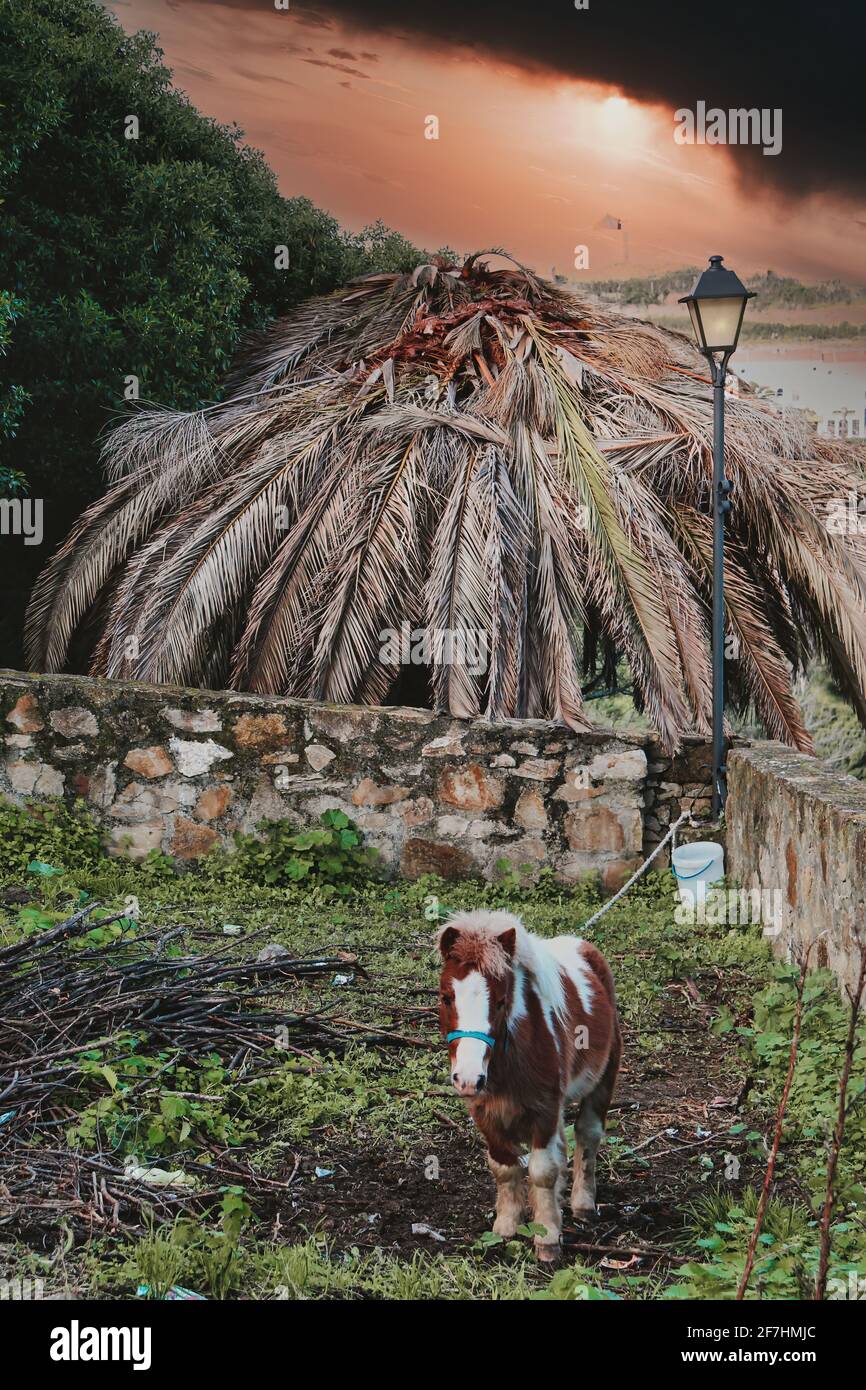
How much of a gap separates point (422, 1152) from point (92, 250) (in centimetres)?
923

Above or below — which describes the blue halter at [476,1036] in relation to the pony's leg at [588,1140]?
above

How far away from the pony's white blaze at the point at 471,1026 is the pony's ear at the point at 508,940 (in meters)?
0.09

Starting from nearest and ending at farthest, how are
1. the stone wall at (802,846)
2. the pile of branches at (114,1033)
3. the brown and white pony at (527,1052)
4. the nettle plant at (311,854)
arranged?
1. the brown and white pony at (527,1052)
2. the pile of branches at (114,1033)
3. the stone wall at (802,846)
4. the nettle plant at (311,854)

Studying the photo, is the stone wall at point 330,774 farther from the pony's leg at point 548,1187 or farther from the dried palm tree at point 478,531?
the pony's leg at point 548,1187

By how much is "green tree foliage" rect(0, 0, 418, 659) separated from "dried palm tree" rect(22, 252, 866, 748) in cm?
66

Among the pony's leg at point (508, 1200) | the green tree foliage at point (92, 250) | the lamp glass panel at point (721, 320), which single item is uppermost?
the green tree foliage at point (92, 250)

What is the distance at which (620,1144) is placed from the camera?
3.48 meters

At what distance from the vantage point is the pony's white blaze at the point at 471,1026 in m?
2.31

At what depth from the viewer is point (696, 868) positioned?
20.5 feet

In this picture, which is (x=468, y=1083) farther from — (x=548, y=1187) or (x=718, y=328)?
(x=718, y=328)

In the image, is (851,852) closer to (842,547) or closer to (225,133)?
(842,547)

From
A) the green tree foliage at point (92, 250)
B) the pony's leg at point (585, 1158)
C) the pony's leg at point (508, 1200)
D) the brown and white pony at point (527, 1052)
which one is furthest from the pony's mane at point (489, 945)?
the green tree foliage at point (92, 250)

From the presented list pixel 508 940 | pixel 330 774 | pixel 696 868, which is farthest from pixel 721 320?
pixel 508 940

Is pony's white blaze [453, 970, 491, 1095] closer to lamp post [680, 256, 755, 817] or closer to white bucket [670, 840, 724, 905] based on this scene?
white bucket [670, 840, 724, 905]
